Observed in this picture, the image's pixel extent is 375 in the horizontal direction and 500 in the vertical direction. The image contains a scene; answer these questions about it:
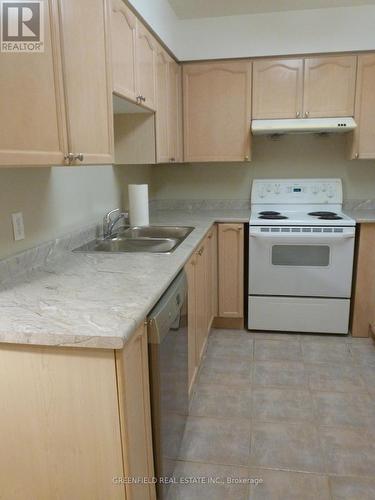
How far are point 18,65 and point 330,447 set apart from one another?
2.07 meters

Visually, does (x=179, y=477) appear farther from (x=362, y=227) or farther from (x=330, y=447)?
(x=362, y=227)

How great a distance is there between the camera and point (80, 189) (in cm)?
226

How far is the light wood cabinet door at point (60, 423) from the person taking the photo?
110 cm

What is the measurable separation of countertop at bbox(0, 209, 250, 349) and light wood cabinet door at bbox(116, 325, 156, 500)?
81mm

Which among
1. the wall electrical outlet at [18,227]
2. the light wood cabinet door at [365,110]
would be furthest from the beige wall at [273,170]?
the wall electrical outlet at [18,227]

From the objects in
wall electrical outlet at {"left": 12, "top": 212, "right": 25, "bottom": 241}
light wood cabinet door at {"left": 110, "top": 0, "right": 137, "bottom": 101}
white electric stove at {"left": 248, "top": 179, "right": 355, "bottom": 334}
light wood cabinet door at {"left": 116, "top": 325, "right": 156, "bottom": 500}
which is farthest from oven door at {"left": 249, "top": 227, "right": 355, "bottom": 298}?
light wood cabinet door at {"left": 116, "top": 325, "right": 156, "bottom": 500}

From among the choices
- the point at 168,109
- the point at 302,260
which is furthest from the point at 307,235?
the point at 168,109

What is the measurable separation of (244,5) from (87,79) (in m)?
2.00

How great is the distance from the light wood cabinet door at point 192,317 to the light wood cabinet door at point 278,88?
161 centimetres

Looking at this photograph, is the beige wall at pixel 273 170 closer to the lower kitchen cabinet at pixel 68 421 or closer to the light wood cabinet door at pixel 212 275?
the light wood cabinet door at pixel 212 275

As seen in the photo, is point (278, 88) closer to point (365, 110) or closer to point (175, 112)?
point (365, 110)

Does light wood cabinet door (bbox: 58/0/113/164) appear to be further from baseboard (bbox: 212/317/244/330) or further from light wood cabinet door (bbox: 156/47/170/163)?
baseboard (bbox: 212/317/244/330)

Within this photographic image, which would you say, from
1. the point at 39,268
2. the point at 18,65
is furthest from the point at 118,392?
the point at 18,65

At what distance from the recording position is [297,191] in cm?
353
